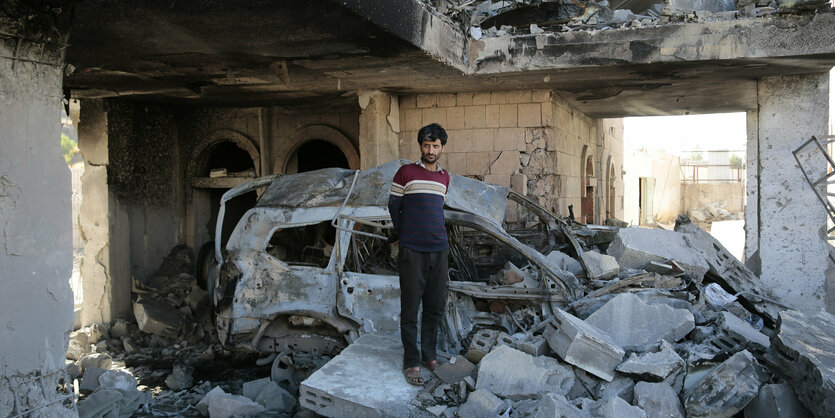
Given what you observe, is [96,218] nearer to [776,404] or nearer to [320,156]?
[320,156]

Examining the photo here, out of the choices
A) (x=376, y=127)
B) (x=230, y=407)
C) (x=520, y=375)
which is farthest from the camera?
(x=376, y=127)

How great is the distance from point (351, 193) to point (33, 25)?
118 inches

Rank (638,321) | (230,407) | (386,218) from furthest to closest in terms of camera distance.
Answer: (386,218), (230,407), (638,321)

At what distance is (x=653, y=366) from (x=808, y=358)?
86 centimetres

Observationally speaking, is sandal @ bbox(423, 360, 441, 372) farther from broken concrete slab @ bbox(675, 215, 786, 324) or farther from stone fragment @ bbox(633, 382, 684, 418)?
broken concrete slab @ bbox(675, 215, 786, 324)

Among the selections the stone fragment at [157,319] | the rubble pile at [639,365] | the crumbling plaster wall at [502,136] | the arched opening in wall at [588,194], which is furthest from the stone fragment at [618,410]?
the arched opening in wall at [588,194]

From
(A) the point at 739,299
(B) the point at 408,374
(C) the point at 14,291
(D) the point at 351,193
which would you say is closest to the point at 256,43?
(D) the point at 351,193

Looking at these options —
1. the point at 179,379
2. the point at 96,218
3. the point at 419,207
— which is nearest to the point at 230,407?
the point at 179,379

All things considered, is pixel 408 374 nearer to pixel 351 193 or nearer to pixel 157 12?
pixel 351 193

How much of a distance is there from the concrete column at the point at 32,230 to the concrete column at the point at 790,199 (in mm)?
7448

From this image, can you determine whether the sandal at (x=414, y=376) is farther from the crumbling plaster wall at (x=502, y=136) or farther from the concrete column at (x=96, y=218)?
the concrete column at (x=96, y=218)

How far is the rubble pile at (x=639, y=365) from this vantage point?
3.57 m

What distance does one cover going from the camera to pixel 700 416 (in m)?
3.62

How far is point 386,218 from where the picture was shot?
5594 millimetres
